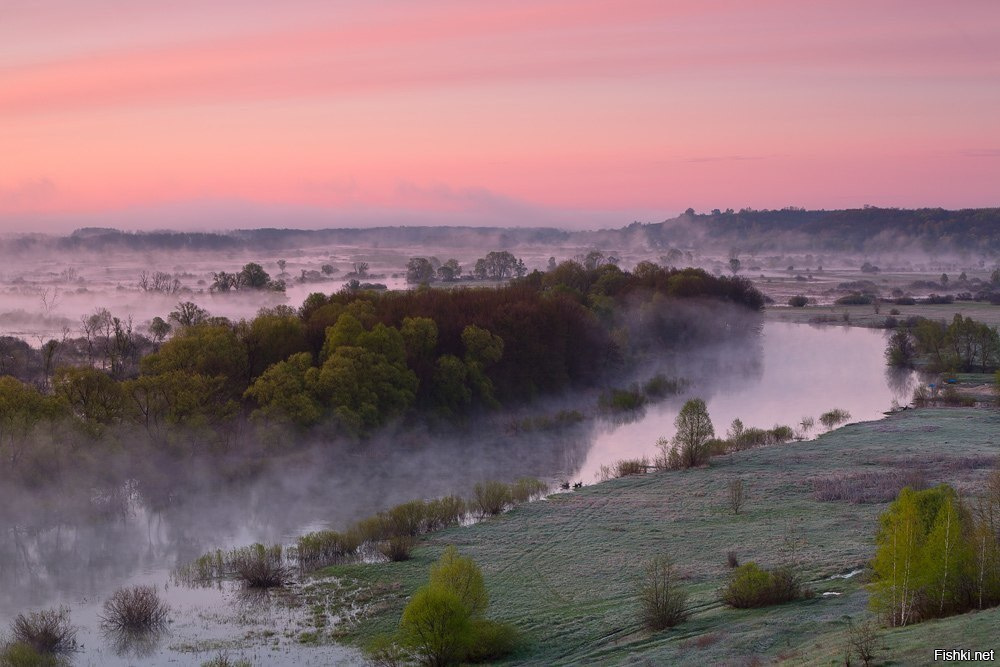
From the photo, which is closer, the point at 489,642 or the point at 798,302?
the point at 489,642

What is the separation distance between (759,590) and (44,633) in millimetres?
16285

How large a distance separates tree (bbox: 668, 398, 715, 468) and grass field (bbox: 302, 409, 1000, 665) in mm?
882

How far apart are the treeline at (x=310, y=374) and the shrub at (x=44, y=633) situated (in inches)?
475

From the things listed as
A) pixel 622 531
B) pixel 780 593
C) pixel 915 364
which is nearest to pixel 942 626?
pixel 780 593

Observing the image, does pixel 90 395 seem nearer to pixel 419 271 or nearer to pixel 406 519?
pixel 406 519

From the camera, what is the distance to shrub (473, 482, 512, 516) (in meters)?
34.4

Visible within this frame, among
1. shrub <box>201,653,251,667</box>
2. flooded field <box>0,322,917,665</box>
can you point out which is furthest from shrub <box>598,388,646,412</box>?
shrub <box>201,653,251,667</box>

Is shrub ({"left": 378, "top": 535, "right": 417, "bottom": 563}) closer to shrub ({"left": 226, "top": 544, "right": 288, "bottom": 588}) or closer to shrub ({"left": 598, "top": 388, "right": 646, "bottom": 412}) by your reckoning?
shrub ({"left": 226, "top": 544, "right": 288, "bottom": 588})

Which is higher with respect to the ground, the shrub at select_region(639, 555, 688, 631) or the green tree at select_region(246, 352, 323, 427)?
the green tree at select_region(246, 352, 323, 427)

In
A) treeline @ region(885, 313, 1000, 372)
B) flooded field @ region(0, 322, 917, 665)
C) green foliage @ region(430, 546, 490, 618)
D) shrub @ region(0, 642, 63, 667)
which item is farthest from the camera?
treeline @ region(885, 313, 1000, 372)

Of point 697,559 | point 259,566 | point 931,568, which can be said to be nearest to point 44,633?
point 259,566

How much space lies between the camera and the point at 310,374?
45.8 m

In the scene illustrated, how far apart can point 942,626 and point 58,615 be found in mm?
20134

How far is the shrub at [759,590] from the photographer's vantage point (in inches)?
876
